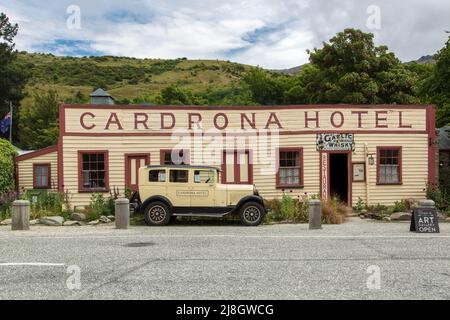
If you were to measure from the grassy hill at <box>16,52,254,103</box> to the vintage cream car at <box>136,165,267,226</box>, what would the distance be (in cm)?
5192

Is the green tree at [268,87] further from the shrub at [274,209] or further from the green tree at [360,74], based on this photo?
the shrub at [274,209]

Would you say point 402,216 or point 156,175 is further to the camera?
point 402,216

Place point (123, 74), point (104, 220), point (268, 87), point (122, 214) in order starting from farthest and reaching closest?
1. point (123, 74)
2. point (268, 87)
3. point (104, 220)
4. point (122, 214)

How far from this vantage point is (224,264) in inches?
335

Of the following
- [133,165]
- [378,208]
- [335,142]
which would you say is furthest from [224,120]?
[378,208]

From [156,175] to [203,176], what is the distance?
1.50 m

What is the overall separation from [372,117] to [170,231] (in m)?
10.1

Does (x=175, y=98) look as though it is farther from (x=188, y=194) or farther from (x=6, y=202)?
(x=188, y=194)

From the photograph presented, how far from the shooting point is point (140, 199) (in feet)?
49.9

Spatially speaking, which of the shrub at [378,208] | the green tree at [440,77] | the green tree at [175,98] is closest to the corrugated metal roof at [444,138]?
the green tree at [440,77]

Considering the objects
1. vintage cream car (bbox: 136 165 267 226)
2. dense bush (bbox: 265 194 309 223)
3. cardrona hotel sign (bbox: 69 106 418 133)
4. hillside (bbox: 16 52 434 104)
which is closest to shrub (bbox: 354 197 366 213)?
cardrona hotel sign (bbox: 69 106 418 133)

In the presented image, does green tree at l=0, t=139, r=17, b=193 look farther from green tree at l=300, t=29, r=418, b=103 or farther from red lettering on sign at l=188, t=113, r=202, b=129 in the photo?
green tree at l=300, t=29, r=418, b=103
